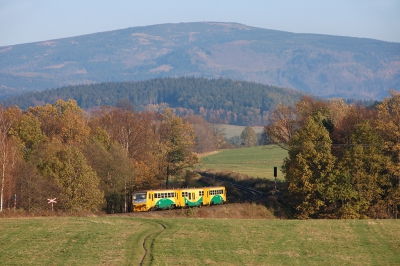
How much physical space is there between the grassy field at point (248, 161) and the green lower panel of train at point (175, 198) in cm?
2931

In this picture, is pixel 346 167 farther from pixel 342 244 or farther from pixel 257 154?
pixel 257 154

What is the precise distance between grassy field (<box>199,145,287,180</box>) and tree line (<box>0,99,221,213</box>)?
12.0 meters

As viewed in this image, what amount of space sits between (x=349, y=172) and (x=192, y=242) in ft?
122

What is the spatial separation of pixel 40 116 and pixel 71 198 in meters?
39.7

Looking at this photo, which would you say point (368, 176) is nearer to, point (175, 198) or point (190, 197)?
point (190, 197)

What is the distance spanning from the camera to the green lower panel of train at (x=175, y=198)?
69.7 metres

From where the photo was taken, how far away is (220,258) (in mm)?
32938

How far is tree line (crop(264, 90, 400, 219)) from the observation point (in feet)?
225

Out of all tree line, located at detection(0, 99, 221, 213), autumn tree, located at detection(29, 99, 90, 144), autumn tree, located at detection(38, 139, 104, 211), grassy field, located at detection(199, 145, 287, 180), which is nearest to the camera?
autumn tree, located at detection(38, 139, 104, 211)

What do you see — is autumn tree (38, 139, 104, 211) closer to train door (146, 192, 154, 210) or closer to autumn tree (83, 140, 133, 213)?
train door (146, 192, 154, 210)

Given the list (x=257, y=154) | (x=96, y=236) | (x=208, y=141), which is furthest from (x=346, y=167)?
(x=208, y=141)

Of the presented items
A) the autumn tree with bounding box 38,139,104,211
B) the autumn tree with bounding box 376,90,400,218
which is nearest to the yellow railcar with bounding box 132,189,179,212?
Result: the autumn tree with bounding box 38,139,104,211

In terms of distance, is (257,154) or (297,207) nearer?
(297,207)

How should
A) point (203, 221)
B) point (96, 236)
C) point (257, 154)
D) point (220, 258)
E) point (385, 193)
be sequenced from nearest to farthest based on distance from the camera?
1. point (220, 258)
2. point (96, 236)
3. point (203, 221)
4. point (385, 193)
5. point (257, 154)
